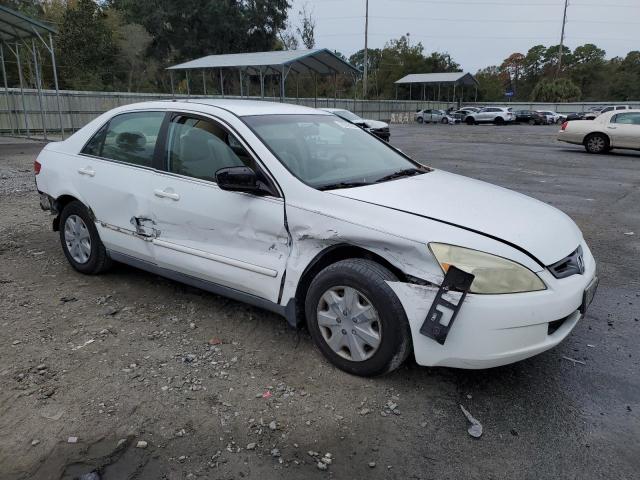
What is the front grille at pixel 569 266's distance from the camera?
2871 mm

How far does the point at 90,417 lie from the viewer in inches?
108

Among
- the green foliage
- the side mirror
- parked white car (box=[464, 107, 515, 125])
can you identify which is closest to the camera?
the side mirror

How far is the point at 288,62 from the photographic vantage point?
77.6 feet

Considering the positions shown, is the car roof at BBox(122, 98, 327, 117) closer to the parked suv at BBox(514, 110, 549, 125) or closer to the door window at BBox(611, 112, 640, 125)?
the door window at BBox(611, 112, 640, 125)

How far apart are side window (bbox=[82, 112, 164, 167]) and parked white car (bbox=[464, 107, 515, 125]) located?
4319 cm

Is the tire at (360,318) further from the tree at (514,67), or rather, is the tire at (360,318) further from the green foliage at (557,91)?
the tree at (514,67)

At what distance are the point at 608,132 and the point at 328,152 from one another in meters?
15.9

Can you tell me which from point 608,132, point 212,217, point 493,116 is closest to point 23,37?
point 212,217

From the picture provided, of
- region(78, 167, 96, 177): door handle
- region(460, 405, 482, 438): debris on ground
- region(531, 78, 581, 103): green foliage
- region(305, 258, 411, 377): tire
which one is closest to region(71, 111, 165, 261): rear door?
region(78, 167, 96, 177): door handle

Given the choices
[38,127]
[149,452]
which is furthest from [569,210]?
[38,127]

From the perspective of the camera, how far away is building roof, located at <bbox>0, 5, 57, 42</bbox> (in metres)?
14.9

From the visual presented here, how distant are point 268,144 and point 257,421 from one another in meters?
1.77

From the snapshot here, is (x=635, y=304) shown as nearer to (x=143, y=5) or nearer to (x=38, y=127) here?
(x=38, y=127)

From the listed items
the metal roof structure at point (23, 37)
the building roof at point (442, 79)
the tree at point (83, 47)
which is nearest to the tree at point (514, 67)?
the building roof at point (442, 79)
